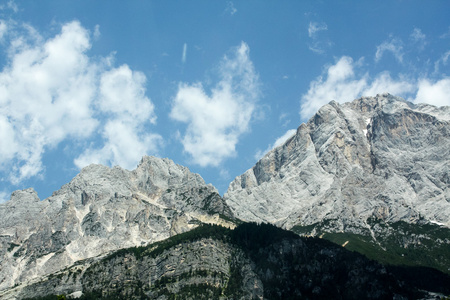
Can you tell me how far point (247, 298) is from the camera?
195 meters

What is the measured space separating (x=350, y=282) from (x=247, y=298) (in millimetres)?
39208

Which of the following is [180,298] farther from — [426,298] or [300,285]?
[426,298]

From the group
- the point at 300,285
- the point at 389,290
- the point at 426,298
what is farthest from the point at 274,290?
the point at 426,298

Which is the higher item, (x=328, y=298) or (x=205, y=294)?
(x=205, y=294)

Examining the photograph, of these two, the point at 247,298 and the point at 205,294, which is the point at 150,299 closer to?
the point at 205,294

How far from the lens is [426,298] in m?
194

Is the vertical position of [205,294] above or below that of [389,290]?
above

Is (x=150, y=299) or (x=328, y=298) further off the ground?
(x=150, y=299)

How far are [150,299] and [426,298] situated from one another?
103690 mm

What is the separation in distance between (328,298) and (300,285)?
1340cm

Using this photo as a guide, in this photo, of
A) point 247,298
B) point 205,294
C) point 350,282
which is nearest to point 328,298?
point 350,282

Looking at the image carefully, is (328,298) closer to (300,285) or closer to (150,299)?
(300,285)

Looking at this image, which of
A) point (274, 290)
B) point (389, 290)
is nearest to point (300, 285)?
point (274, 290)

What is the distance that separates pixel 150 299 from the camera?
199 m
